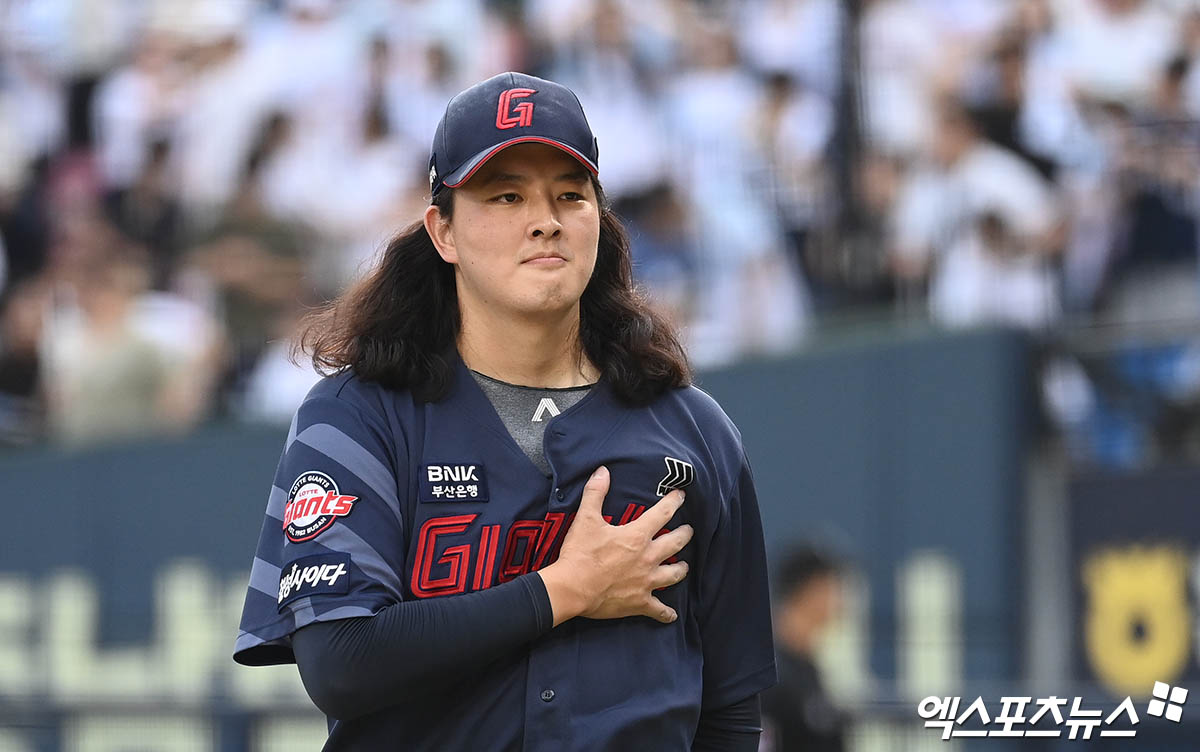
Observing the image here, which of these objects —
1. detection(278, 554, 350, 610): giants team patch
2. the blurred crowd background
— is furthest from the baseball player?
the blurred crowd background

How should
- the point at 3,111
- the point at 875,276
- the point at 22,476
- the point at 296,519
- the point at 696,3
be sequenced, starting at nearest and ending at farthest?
the point at 296,519 → the point at 875,276 → the point at 696,3 → the point at 22,476 → the point at 3,111

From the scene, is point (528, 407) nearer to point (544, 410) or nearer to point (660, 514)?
point (544, 410)

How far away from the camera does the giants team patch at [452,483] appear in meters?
2.74

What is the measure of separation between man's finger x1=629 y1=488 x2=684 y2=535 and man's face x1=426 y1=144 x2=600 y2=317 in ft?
1.10

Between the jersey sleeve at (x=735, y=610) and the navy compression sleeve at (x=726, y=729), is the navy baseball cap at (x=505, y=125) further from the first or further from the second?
the navy compression sleeve at (x=726, y=729)

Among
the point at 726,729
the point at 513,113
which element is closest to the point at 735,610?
the point at 726,729

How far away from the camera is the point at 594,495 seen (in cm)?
275

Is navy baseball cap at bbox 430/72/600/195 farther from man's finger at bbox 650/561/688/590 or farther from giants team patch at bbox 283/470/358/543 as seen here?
man's finger at bbox 650/561/688/590

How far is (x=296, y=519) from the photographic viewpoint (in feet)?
8.94

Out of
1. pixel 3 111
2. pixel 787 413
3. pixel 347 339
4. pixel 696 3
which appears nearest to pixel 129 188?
pixel 3 111

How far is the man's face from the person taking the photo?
2.78 meters

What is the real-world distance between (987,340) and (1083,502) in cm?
85

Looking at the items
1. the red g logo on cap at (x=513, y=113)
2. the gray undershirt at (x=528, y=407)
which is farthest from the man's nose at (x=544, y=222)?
→ the gray undershirt at (x=528, y=407)

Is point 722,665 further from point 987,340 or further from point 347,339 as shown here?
point 987,340
